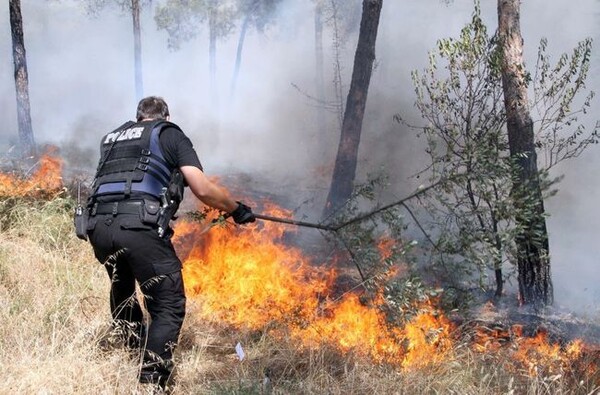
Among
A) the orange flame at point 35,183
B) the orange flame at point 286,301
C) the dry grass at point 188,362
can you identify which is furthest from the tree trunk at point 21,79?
the dry grass at point 188,362

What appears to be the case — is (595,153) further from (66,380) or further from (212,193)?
(66,380)

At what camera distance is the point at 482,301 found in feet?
20.7


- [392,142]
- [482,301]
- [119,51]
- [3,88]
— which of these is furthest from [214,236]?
[119,51]

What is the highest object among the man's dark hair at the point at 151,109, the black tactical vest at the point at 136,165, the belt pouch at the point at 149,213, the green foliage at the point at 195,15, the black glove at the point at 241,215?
the green foliage at the point at 195,15

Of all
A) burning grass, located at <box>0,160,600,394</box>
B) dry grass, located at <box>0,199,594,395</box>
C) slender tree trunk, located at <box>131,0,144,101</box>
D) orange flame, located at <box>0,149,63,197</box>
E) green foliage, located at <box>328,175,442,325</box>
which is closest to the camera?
dry grass, located at <box>0,199,594,395</box>

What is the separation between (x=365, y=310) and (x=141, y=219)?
224cm

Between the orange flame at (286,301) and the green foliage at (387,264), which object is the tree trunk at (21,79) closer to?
the orange flame at (286,301)

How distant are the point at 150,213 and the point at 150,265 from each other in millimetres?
338

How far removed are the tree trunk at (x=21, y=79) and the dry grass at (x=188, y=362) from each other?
725 cm

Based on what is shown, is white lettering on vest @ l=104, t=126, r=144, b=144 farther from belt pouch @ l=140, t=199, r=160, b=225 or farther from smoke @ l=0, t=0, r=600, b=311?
smoke @ l=0, t=0, r=600, b=311

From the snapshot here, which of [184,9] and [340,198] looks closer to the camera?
[340,198]

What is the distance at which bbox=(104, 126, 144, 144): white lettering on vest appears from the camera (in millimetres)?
3621

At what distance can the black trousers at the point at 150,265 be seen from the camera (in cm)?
343

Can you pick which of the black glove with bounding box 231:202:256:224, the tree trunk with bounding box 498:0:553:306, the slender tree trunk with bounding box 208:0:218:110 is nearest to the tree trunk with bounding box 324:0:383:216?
the tree trunk with bounding box 498:0:553:306
